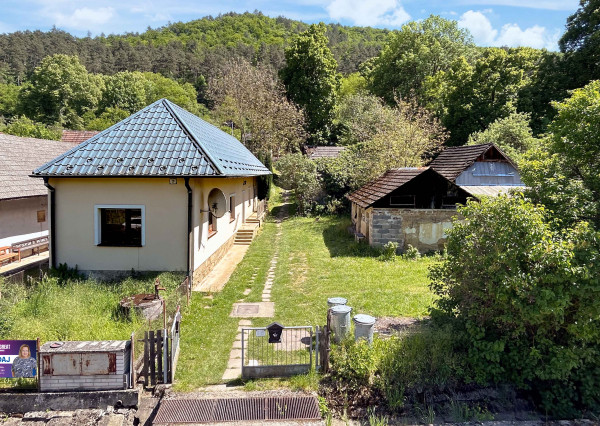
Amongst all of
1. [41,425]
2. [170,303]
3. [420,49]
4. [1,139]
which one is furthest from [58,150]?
[420,49]

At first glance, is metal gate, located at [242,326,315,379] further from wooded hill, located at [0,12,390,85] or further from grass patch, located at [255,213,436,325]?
wooded hill, located at [0,12,390,85]

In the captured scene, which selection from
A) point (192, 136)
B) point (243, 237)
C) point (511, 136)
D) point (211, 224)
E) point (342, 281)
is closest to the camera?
point (192, 136)

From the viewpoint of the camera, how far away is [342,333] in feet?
25.0

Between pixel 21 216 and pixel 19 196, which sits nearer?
pixel 19 196

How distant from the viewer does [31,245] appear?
15891 mm

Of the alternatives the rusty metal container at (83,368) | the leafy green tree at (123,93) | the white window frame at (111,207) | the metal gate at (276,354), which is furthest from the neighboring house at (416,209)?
the leafy green tree at (123,93)

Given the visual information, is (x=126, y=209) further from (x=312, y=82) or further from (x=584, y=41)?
(x=584, y=41)

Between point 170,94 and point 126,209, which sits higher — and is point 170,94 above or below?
above

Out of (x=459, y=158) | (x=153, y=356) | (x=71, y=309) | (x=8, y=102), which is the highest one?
(x=8, y=102)

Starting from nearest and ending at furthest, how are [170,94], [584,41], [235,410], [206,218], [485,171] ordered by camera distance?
[235,410]
[206,218]
[485,171]
[584,41]
[170,94]

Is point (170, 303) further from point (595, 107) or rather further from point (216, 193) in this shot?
point (595, 107)

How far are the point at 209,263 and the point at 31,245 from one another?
8226 millimetres

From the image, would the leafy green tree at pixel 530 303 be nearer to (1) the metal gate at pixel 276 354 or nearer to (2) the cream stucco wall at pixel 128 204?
(1) the metal gate at pixel 276 354

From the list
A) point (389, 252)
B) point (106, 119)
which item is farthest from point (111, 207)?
point (106, 119)
